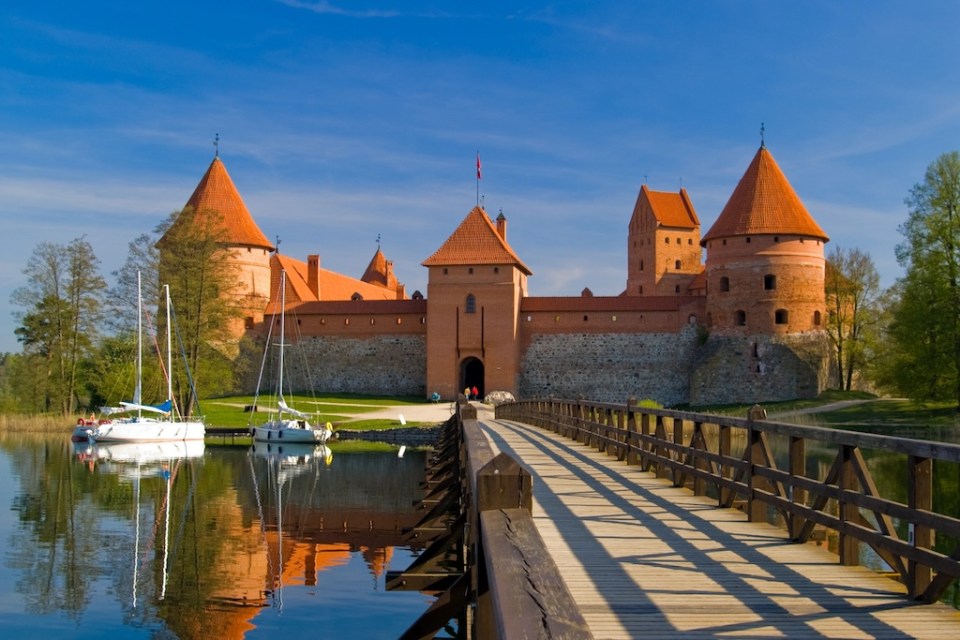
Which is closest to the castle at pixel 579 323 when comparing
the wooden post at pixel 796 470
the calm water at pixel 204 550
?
the calm water at pixel 204 550

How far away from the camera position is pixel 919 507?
17.1ft

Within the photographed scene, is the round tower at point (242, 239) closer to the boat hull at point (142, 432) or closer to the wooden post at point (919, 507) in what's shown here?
the boat hull at point (142, 432)

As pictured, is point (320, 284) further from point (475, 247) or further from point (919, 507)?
point (919, 507)

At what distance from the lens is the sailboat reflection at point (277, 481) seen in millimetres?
12277

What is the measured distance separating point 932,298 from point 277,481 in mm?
20865

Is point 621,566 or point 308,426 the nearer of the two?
point 621,566

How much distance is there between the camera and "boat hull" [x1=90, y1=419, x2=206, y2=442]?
3119cm

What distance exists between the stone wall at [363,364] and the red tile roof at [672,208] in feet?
61.9

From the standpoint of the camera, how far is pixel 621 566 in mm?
5762

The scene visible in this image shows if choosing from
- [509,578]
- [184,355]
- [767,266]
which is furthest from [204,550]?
[767,266]

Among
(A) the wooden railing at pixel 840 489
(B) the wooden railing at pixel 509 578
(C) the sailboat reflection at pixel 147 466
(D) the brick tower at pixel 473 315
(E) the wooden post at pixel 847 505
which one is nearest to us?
(B) the wooden railing at pixel 509 578

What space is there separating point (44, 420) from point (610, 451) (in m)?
28.3

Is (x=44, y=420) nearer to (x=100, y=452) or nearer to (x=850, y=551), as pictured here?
(x=100, y=452)

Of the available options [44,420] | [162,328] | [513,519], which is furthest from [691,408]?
[513,519]
